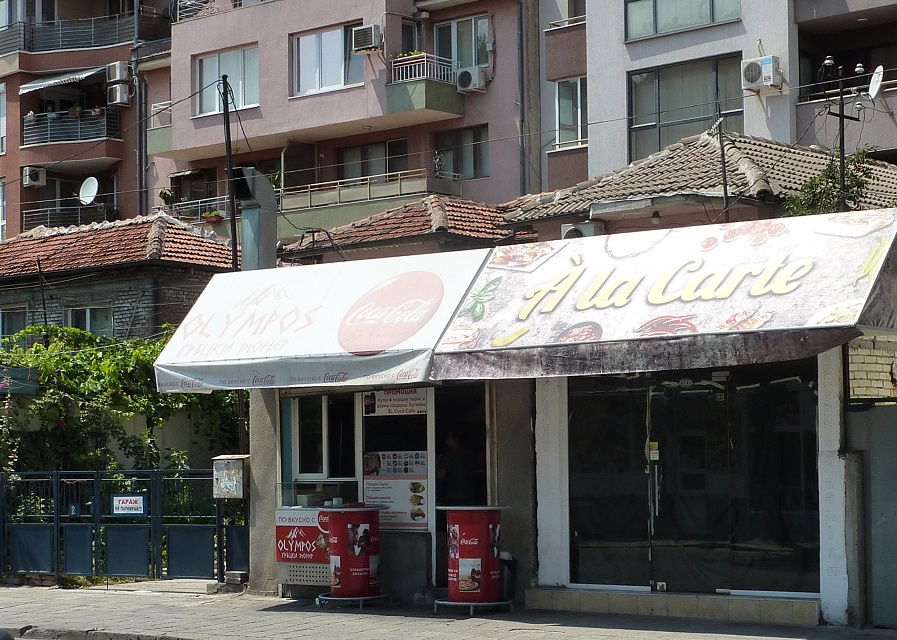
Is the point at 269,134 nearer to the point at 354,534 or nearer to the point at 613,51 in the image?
the point at 613,51

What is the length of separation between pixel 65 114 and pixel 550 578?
116 ft

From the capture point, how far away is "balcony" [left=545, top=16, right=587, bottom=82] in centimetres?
3391

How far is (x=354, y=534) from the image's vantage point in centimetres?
1506

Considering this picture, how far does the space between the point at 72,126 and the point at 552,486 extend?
34743 mm

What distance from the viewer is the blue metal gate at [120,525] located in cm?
1753

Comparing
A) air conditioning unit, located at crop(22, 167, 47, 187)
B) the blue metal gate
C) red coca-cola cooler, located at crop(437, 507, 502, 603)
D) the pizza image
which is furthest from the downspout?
the pizza image

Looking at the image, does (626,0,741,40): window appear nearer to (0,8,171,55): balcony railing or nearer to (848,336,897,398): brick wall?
(848,336,897,398): brick wall

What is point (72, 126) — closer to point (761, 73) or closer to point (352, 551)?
point (761, 73)

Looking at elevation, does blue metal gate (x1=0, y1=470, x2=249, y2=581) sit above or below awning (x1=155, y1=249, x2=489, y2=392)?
below

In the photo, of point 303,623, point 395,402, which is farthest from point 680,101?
point 303,623

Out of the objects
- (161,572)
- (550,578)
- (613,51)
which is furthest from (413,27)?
(550,578)

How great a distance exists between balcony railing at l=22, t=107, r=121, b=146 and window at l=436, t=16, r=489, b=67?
13328 millimetres

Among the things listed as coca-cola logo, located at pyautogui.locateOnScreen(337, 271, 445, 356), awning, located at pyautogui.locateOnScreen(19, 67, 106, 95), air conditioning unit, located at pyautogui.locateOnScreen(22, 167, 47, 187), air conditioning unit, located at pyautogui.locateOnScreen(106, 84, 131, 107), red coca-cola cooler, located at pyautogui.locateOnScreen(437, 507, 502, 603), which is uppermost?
awning, located at pyautogui.locateOnScreen(19, 67, 106, 95)

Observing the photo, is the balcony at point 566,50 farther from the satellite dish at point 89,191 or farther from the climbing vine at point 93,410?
the climbing vine at point 93,410
